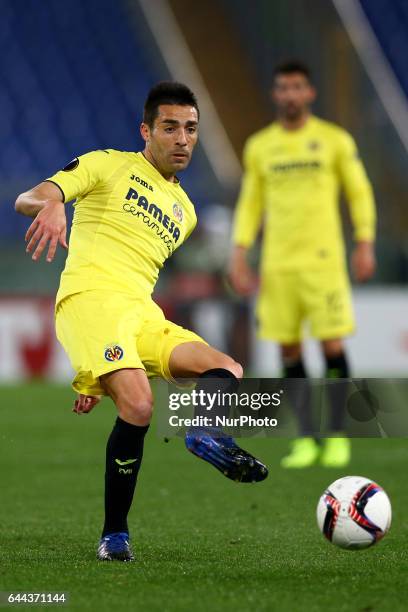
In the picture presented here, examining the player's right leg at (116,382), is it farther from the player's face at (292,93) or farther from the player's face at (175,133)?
the player's face at (292,93)

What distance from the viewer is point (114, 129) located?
1783 cm

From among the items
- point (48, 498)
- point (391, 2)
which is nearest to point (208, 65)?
point (391, 2)

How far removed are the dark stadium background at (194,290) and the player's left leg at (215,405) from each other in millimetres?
364

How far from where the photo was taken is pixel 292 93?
820 cm

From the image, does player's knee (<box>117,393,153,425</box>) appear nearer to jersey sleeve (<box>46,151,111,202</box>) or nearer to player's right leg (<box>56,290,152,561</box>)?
player's right leg (<box>56,290,152,561</box>)

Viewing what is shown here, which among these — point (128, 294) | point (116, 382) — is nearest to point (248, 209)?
point (128, 294)

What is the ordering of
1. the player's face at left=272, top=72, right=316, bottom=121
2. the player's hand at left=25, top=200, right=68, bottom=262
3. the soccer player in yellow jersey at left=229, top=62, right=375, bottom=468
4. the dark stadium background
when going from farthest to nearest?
the soccer player in yellow jersey at left=229, top=62, right=375, bottom=468 < the player's face at left=272, top=72, right=316, bottom=121 < the dark stadium background < the player's hand at left=25, top=200, right=68, bottom=262

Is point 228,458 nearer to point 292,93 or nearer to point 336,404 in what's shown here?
point 336,404

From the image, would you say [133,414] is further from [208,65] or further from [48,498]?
[208,65]

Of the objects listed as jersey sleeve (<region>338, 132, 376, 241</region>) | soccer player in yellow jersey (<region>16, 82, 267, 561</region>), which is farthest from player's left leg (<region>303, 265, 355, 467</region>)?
soccer player in yellow jersey (<region>16, 82, 267, 561</region>)

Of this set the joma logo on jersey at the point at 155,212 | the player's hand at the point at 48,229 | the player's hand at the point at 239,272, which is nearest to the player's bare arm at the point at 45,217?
the player's hand at the point at 48,229

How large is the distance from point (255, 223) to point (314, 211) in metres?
0.46

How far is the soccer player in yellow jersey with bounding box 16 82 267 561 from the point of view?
4.60m

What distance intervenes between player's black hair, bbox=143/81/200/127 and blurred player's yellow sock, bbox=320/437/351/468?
3.52 meters
